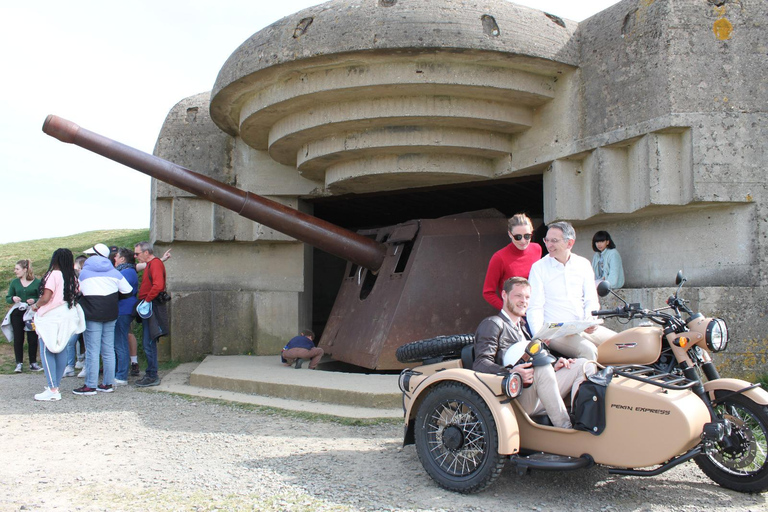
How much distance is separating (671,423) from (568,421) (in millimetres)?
487

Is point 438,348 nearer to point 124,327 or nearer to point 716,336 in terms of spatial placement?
point 716,336

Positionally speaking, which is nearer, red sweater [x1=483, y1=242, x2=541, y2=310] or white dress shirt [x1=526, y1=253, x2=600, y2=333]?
white dress shirt [x1=526, y1=253, x2=600, y2=333]

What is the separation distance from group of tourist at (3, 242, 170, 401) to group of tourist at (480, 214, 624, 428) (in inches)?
159

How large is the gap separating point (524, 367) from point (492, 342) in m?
0.25

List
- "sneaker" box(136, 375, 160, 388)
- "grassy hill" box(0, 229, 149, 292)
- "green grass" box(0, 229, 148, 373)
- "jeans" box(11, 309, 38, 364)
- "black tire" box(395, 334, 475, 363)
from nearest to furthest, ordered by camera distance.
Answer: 1. "black tire" box(395, 334, 475, 363)
2. "sneaker" box(136, 375, 160, 388)
3. "jeans" box(11, 309, 38, 364)
4. "green grass" box(0, 229, 148, 373)
5. "grassy hill" box(0, 229, 149, 292)

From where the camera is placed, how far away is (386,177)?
7535mm

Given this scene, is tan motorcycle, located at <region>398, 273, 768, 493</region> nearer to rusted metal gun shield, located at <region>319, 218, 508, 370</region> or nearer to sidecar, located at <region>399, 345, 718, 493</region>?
sidecar, located at <region>399, 345, 718, 493</region>

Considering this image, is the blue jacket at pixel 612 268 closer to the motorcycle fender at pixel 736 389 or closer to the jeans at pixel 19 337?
the motorcycle fender at pixel 736 389

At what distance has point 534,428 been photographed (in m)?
3.40

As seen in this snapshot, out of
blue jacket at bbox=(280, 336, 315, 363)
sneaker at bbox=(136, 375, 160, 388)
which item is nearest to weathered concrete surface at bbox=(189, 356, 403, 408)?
blue jacket at bbox=(280, 336, 315, 363)

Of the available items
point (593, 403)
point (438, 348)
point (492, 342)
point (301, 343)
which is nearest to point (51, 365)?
point (301, 343)

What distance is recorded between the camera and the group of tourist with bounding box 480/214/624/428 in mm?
3334

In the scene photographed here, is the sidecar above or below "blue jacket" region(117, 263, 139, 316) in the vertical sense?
below

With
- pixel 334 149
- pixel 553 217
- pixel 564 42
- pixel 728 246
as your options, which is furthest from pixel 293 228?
pixel 728 246
